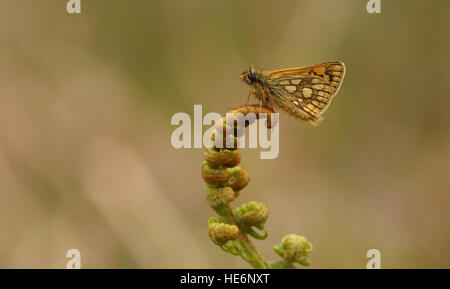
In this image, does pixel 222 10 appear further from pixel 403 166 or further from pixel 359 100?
pixel 403 166

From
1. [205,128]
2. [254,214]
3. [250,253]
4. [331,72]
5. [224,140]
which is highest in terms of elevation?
[205,128]

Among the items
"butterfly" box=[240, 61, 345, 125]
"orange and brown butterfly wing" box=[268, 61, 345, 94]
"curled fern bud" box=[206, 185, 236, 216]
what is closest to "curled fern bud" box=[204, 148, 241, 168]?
"curled fern bud" box=[206, 185, 236, 216]

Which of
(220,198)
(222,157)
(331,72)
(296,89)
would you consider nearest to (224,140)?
(222,157)

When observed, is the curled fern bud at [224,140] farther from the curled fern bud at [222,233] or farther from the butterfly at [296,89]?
the butterfly at [296,89]

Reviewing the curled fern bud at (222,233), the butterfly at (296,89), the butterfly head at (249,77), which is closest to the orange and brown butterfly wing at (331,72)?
the butterfly at (296,89)

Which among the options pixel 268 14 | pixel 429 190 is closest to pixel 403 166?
pixel 429 190

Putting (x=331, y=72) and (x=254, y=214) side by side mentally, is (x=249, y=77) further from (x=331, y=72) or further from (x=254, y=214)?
(x=254, y=214)

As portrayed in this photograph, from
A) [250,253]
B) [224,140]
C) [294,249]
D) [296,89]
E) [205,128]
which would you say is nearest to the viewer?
[224,140]
